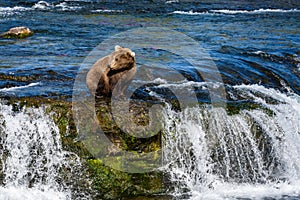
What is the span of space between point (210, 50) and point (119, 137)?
6696mm

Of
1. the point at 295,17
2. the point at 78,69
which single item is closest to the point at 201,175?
the point at 78,69

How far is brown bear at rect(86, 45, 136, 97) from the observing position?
8.70 m

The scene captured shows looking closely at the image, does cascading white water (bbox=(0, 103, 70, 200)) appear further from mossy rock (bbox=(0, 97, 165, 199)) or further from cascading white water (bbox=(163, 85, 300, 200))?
cascading white water (bbox=(163, 85, 300, 200))

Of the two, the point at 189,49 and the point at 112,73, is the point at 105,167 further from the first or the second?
the point at 189,49

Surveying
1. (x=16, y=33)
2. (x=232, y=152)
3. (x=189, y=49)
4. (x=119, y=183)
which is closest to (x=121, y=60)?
(x=119, y=183)

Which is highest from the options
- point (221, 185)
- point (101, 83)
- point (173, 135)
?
point (101, 83)

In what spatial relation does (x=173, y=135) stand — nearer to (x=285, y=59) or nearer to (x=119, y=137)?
(x=119, y=137)

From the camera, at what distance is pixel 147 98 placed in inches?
362

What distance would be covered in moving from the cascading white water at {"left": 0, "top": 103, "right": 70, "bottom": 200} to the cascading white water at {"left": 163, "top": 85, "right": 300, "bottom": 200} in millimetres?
1633

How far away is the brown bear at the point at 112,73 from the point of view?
8695mm

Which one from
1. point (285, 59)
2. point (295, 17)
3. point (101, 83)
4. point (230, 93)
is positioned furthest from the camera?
point (295, 17)

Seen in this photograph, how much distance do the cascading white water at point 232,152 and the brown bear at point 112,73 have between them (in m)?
0.92

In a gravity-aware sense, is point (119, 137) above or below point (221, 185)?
above

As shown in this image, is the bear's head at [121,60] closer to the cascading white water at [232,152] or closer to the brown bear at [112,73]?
the brown bear at [112,73]
